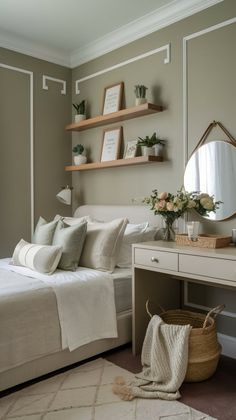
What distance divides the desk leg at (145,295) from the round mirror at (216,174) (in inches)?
25.1

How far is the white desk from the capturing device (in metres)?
2.13

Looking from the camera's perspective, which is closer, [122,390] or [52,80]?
[122,390]

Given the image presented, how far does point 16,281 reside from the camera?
235 cm

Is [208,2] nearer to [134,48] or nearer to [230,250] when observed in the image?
[134,48]

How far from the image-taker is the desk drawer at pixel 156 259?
2371 millimetres

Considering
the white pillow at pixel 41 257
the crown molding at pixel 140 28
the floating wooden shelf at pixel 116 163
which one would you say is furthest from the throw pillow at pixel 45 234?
the crown molding at pixel 140 28

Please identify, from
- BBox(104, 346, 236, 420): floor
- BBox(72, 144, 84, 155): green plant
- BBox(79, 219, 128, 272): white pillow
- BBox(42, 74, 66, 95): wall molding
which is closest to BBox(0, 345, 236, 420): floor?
BBox(104, 346, 236, 420): floor

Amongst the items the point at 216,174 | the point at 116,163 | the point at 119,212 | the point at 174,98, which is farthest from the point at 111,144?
the point at 216,174

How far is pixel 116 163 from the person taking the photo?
11.1 ft

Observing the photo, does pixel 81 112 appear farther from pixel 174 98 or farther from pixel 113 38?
pixel 174 98

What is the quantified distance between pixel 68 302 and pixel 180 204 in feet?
3.41

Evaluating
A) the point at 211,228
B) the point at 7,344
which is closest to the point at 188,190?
the point at 211,228

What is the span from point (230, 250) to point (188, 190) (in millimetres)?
747

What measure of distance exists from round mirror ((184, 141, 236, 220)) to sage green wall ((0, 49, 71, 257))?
1677 millimetres
